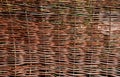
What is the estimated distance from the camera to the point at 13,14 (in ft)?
9.32

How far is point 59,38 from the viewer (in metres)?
2.91

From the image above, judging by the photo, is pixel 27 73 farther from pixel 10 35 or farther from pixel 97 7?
pixel 97 7

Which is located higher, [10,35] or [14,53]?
[10,35]

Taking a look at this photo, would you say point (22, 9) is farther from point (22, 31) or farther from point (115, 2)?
point (115, 2)

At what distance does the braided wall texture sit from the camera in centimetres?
282

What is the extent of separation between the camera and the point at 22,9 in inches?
111

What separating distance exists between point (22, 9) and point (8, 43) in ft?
1.74

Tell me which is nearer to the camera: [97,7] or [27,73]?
[97,7]

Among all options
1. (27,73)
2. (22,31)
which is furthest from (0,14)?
(27,73)

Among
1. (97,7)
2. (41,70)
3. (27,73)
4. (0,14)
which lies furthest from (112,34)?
(0,14)

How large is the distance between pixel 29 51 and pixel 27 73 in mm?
339

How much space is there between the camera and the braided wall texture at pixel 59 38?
282 cm

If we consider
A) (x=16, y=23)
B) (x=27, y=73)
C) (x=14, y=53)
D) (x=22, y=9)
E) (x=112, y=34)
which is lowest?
(x=27, y=73)

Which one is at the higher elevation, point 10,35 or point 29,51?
point 10,35
